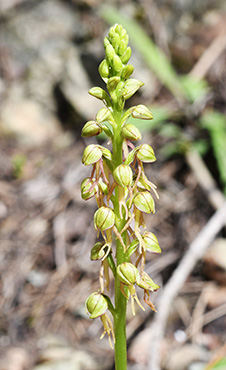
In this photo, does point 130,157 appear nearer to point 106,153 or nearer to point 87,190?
point 106,153

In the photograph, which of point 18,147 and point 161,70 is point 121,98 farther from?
point 18,147

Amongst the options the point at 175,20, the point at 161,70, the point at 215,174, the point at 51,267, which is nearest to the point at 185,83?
the point at 161,70

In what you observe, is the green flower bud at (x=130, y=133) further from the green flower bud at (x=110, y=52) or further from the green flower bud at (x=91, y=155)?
the green flower bud at (x=110, y=52)

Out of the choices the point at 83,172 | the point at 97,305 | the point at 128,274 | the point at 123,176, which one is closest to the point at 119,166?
the point at 123,176

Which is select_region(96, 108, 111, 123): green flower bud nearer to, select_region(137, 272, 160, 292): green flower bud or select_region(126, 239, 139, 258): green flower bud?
select_region(126, 239, 139, 258): green flower bud

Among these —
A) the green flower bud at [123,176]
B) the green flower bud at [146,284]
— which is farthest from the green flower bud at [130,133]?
the green flower bud at [146,284]

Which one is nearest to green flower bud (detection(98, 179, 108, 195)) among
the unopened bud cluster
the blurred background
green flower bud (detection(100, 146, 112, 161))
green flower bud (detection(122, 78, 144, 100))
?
the unopened bud cluster

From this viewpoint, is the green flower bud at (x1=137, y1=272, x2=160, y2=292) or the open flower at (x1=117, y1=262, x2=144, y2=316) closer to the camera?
the open flower at (x1=117, y1=262, x2=144, y2=316)
